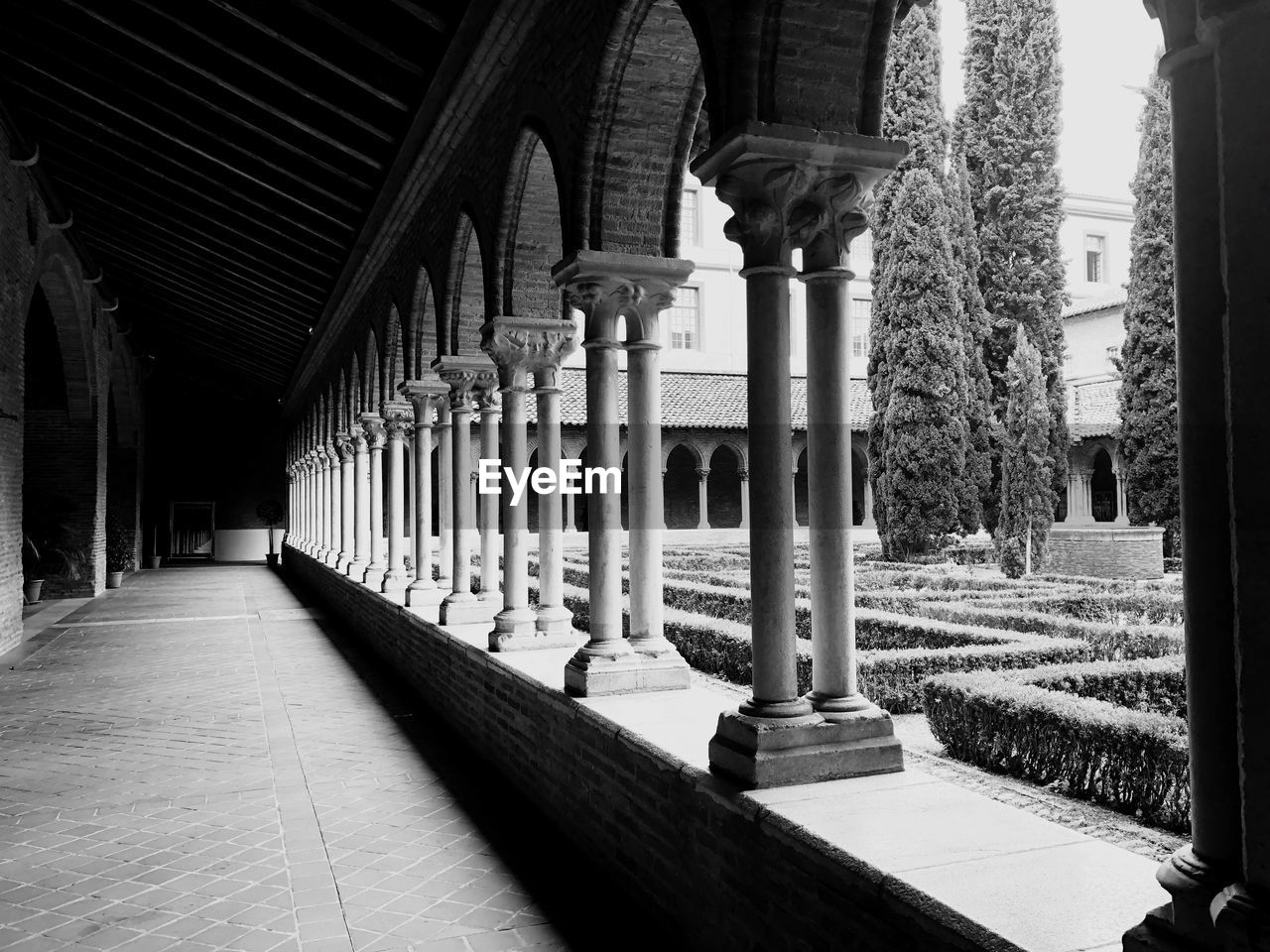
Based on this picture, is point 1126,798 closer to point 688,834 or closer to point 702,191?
point 688,834

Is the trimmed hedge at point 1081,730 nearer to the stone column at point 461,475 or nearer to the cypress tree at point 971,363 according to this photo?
the stone column at point 461,475

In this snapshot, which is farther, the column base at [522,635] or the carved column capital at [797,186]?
the column base at [522,635]

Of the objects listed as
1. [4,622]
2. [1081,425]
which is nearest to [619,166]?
[4,622]

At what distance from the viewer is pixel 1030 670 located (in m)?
5.64

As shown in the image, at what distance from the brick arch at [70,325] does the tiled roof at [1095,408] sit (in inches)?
798

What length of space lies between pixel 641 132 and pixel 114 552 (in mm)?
17056

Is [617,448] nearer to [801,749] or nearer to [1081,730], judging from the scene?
[801,749]

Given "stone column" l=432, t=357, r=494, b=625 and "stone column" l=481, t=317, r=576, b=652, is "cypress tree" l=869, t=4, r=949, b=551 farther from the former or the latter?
"stone column" l=481, t=317, r=576, b=652

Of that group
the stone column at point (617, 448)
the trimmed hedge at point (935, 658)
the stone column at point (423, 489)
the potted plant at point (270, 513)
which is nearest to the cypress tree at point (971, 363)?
the stone column at point (423, 489)

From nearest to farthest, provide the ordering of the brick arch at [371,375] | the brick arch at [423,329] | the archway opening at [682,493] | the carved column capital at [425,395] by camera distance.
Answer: the brick arch at [423,329]
the carved column capital at [425,395]
the brick arch at [371,375]
the archway opening at [682,493]

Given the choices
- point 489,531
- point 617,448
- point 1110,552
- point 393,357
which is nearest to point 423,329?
point 393,357

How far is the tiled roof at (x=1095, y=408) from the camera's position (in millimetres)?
24766

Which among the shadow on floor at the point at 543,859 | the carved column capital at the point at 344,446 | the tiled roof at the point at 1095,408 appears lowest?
the shadow on floor at the point at 543,859

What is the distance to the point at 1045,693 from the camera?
4996 millimetres
